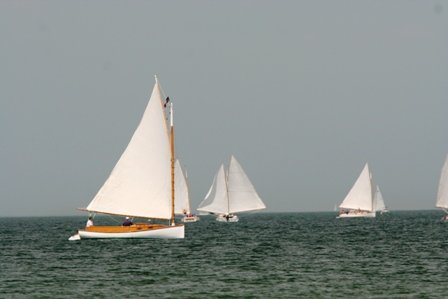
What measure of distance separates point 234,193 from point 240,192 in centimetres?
122

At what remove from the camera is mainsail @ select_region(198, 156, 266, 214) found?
444 feet

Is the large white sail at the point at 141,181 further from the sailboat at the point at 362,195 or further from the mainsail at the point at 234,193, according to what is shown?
the sailboat at the point at 362,195

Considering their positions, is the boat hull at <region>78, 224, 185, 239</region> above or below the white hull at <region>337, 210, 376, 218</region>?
below

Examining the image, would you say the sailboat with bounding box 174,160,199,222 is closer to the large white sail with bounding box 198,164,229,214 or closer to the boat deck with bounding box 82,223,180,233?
the large white sail with bounding box 198,164,229,214

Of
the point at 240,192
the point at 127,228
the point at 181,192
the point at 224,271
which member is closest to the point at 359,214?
the point at 240,192

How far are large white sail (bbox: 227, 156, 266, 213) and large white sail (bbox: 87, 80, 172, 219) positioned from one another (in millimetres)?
64369

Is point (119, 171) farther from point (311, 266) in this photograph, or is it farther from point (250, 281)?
point (250, 281)

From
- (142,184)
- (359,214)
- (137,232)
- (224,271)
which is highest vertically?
(359,214)

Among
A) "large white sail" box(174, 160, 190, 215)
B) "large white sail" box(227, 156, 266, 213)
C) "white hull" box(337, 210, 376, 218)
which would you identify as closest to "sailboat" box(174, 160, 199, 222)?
"large white sail" box(174, 160, 190, 215)

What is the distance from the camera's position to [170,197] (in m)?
69.3

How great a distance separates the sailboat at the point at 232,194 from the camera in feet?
444

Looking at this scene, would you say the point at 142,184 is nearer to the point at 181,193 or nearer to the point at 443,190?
the point at 181,193

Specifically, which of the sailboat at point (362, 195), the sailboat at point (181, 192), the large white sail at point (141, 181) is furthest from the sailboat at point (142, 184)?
the sailboat at point (362, 195)

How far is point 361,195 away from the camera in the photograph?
167 meters
